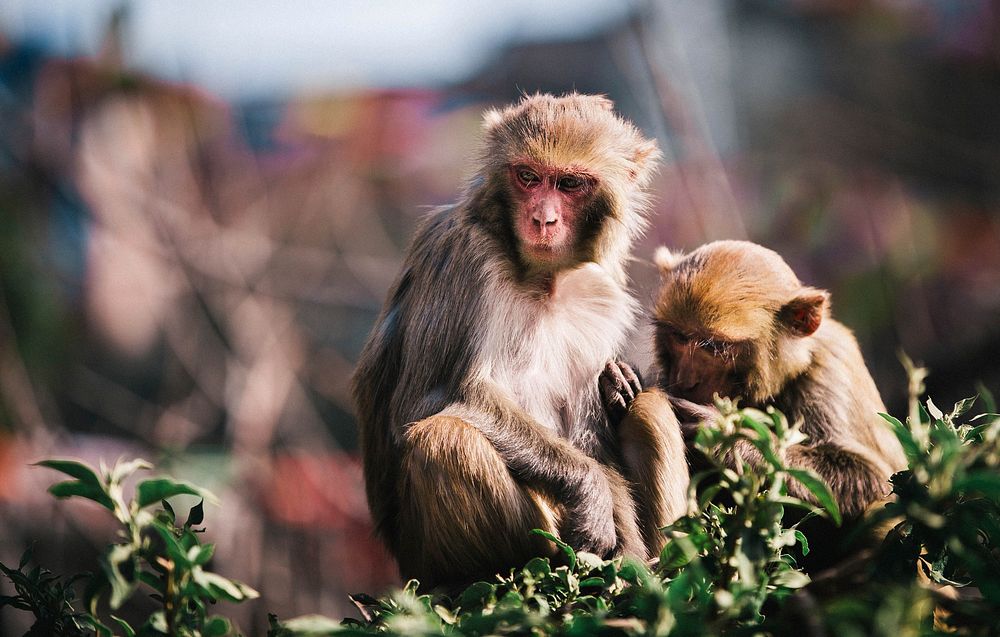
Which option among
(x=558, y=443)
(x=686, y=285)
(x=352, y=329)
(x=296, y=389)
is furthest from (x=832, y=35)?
(x=558, y=443)

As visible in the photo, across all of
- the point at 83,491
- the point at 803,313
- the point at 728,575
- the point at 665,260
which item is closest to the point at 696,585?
the point at 728,575

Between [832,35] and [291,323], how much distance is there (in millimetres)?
6618

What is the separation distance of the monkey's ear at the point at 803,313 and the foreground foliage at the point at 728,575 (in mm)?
1553

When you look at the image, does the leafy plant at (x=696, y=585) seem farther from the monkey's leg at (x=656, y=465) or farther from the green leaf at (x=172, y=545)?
the monkey's leg at (x=656, y=465)

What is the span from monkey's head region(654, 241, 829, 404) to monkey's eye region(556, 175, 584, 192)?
1.83ft

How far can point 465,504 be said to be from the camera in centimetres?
330

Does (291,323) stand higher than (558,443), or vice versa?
(558,443)

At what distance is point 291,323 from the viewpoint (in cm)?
884

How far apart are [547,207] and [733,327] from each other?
86 cm

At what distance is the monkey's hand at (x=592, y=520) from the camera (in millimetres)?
3355

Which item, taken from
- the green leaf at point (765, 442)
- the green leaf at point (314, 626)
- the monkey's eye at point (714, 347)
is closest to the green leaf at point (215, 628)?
the green leaf at point (314, 626)

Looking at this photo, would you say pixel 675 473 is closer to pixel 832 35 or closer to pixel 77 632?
pixel 77 632

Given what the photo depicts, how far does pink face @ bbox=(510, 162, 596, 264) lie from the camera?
11.7ft

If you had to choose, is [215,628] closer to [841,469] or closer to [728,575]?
[728,575]
